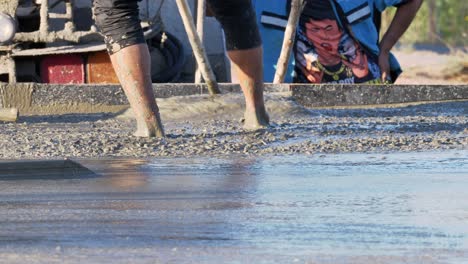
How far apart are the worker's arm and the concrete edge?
100 centimetres

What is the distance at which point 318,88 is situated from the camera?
32.7 ft

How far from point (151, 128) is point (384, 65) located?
203 inches

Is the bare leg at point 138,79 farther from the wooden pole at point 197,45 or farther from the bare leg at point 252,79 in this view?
the wooden pole at point 197,45

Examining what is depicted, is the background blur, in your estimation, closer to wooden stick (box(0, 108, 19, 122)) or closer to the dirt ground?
the dirt ground

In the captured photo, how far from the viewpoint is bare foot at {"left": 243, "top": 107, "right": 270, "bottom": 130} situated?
7.26 metres

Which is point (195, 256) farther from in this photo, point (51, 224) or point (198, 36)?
point (198, 36)

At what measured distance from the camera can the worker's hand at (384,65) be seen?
11.3 meters

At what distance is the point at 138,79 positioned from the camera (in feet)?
21.3

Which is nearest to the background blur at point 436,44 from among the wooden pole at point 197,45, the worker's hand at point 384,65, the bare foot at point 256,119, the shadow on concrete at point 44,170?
the worker's hand at point 384,65

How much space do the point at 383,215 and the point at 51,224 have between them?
1168 mm

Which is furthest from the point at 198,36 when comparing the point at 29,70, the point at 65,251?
the point at 65,251

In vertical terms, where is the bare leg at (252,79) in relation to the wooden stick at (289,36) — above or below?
above

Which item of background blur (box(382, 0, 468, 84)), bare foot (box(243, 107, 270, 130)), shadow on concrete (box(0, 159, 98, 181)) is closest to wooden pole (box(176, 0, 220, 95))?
bare foot (box(243, 107, 270, 130))

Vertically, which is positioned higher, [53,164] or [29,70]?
[53,164]
